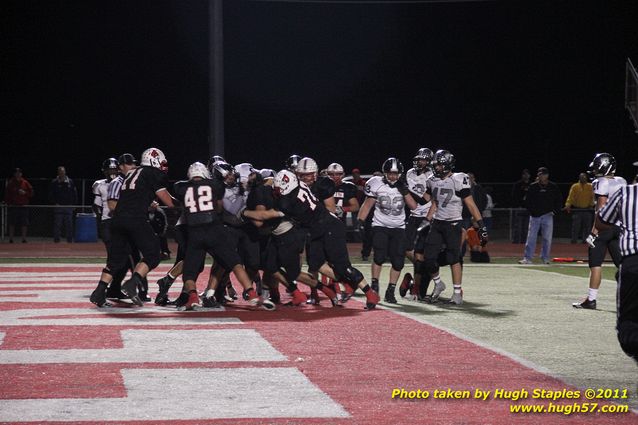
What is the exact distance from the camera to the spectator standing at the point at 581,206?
24188 millimetres

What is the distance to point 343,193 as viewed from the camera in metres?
14.4

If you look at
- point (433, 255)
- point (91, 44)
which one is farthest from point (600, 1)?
point (433, 255)

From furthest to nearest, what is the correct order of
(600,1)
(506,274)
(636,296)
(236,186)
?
1. (600,1)
2. (506,274)
3. (236,186)
4. (636,296)

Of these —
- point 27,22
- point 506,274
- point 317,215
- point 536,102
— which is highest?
point 27,22

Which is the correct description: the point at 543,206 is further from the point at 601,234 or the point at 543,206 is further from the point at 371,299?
the point at 371,299

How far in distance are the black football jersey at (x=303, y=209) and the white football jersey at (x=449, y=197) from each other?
1663mm

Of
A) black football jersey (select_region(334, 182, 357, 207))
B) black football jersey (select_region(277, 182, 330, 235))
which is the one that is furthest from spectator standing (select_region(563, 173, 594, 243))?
black football jersey (select_region(277, 182, 330, 235))

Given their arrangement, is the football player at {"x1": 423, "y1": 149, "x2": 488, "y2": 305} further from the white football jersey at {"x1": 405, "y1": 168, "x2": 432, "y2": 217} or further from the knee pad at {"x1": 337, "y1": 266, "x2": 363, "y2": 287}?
the knee pad at {"x1": 337, "y1": 266, "x2": 363, "y2": 287}

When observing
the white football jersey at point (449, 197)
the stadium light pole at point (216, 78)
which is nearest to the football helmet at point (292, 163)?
the white football jersey at point (449, 197)

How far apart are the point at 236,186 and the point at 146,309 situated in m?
2.02

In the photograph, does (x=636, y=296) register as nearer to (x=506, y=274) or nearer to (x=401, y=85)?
(x=506, y=274)

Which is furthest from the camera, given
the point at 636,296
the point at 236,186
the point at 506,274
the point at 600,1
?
the point at 600,1

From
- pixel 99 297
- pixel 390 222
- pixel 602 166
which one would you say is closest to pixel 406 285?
pixel 390 222

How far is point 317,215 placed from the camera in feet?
39.1
